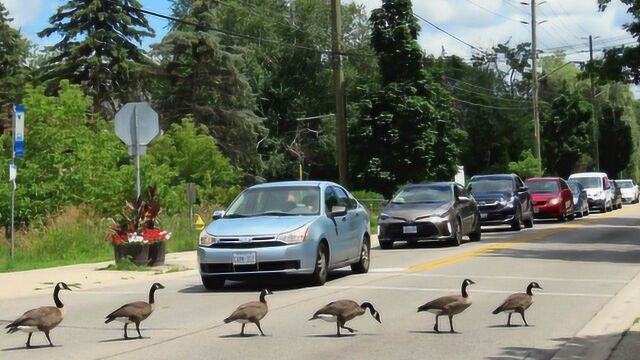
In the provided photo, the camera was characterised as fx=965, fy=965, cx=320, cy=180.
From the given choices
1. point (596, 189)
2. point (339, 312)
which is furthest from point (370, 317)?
point (596, 189)

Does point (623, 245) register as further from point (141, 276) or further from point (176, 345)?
point (176, 345)

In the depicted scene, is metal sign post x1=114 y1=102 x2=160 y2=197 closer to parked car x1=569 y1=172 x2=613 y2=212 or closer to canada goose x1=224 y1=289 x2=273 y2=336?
canada goose x1=224 y1=289 x2=273 y2=336

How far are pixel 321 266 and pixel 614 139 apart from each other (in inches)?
2800

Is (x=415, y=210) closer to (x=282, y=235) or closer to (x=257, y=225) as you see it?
(x=257, y=225)

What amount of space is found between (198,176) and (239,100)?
2150 cm

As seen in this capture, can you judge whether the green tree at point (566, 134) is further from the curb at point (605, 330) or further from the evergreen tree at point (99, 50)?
the curb at point (605, 330)

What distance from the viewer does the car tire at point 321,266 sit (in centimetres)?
1478

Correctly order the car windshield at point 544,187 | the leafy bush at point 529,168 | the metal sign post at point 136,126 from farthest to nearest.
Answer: the leafy bush at point 529,168
the car windshield at point 544,187
the metal sign post at point 136,126

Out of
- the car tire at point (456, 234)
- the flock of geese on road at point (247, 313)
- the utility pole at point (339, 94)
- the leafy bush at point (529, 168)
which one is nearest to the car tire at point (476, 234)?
the car tire at point (456, 234)

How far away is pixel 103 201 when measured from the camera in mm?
27672

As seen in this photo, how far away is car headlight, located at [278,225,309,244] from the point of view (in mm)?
14193

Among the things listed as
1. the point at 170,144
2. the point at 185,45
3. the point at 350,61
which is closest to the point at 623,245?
the point at 170,144

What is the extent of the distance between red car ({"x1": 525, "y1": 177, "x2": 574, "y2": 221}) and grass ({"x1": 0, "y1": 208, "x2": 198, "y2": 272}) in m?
16.8

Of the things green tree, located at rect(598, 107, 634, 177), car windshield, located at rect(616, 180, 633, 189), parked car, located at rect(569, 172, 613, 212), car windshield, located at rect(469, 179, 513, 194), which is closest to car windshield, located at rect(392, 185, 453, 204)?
car windshield, located at rect(469, 179, 513, 194)
